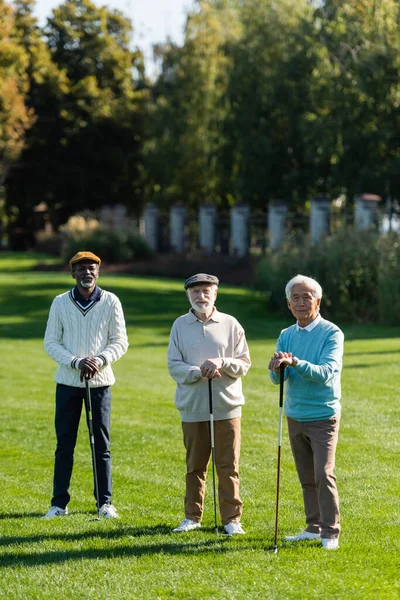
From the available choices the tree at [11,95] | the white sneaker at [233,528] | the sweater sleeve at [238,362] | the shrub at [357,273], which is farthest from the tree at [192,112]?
the white sneaker at [233,528]

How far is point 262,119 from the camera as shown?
139 ft

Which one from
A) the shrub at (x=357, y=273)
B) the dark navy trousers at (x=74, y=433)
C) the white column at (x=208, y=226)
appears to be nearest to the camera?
the dark navy trousers at (x=74, y=433)

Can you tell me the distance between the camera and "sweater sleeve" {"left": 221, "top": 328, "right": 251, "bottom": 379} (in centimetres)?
725

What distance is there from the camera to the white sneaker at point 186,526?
7566mm

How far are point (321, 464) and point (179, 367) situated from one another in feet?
3.79

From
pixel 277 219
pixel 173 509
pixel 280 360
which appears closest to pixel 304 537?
pixel 280 360

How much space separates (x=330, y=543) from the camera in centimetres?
697

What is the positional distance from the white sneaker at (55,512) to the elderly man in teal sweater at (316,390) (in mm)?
2110

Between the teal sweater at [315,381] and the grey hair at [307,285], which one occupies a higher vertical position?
the grey hair at [307,285]

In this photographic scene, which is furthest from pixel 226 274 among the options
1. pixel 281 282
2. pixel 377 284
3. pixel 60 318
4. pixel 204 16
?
pixel 60 318

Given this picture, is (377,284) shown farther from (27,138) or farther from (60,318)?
(27,138)

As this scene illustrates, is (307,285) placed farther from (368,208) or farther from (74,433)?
(368,208)

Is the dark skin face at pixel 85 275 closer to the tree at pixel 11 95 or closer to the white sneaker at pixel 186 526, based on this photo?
the white sneaker at pixel 186 526

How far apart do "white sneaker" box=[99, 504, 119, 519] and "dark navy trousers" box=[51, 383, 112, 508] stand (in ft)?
0.14
